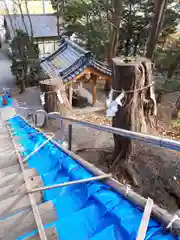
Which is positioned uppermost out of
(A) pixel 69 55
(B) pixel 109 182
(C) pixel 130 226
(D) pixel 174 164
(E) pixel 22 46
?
(E) pixel 22 46

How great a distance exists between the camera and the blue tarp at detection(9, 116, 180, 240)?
6.12 feet

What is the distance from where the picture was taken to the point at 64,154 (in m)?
3.17

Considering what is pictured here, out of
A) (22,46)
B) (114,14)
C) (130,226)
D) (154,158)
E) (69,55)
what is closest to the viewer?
(130,226)

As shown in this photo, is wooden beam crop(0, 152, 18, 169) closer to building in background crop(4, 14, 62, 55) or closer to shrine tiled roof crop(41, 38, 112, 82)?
shrine tiled roof crop(41, 38, 112, 82)

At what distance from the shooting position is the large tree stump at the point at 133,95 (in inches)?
142

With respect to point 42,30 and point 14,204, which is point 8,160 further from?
point 42,30

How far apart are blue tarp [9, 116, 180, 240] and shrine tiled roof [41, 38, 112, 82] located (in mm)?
8210

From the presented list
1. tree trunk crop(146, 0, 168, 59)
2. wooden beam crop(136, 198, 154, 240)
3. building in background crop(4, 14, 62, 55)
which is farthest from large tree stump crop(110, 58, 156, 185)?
building in background crop(4, 14, 62, 55)

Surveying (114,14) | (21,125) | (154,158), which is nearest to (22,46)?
(114,14)

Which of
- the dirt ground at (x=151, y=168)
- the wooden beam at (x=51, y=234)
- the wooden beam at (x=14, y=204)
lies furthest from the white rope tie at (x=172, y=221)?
the dirt ground at (x=151, y=168)

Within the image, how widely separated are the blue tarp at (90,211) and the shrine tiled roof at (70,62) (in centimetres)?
821

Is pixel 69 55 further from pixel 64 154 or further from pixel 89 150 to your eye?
pixel 64 154

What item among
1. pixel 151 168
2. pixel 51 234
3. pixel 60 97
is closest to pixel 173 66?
pixel 60 97

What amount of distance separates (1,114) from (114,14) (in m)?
8.40
